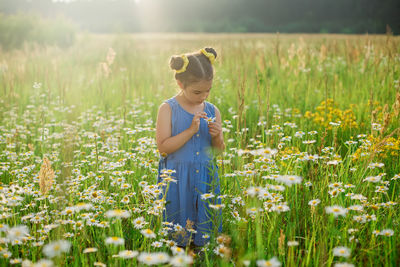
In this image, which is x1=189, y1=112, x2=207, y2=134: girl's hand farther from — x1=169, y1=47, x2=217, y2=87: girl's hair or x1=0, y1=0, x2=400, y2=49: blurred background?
x1=0, y1=0, x2=400, y2=49: blurred background

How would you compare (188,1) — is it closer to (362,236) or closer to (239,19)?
(239,19)

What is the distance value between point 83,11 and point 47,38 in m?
39.5

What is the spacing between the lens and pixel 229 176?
250 centimetres

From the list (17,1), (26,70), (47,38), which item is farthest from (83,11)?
(26,70)

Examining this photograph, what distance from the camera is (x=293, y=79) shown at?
18.7ft

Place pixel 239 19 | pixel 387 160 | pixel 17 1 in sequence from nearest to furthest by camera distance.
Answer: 1. pixel 387 160
2. pixel 17 1
3. pixel 239 19

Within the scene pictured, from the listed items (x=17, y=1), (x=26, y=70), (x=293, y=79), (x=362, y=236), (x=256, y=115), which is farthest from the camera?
(x=17, y=1)

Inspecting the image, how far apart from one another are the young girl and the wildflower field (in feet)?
0.51

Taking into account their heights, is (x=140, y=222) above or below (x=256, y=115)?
below

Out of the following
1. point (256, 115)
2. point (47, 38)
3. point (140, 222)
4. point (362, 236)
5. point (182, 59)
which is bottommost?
point (362, 236)

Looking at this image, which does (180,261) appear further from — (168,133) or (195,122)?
(168,133)

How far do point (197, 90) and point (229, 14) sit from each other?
51.8 metres

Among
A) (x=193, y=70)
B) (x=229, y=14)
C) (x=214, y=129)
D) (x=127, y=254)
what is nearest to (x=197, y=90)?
(x=193, y=70)

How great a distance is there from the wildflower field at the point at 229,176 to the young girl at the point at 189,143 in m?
0.16
